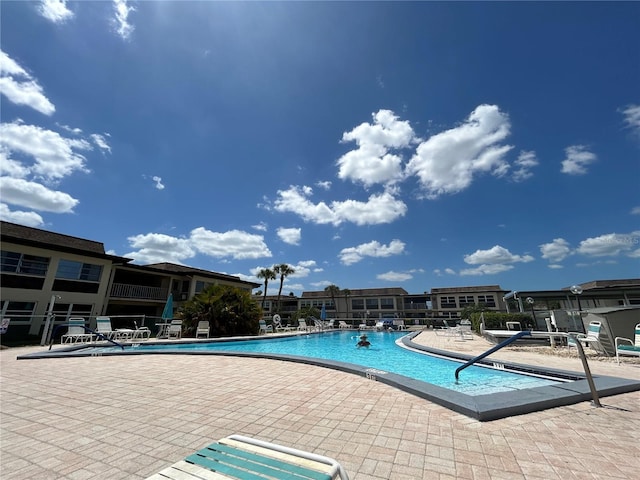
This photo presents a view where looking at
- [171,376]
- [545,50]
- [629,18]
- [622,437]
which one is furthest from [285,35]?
[622,437]

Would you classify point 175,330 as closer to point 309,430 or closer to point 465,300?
point 309,430

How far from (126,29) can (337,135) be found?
10.4m

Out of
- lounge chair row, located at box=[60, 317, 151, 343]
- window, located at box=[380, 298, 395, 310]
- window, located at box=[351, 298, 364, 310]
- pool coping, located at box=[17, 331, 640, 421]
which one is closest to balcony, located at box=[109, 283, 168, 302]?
lounge chair row, located at box=[60, 317, 151, 343]

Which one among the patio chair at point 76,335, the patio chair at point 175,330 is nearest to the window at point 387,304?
the patio chair at point 175,330

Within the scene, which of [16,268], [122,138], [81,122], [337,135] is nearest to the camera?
[81,122]

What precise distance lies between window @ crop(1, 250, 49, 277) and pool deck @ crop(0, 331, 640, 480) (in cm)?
1440

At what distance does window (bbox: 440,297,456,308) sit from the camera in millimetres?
53922

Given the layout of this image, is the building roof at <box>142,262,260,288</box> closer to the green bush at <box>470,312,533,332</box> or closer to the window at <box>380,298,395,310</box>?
the green bush at <box>470,312,533,332</box>

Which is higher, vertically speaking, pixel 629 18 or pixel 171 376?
pixel 629 18

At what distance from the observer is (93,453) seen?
2615 mm

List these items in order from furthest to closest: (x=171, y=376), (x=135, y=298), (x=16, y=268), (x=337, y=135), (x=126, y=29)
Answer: (x=135, y=298), (x=337, y=135), (x=16, y=268), (x=126, y=29), (x=171, y=376)

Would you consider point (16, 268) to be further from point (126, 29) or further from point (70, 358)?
point (126, 29)

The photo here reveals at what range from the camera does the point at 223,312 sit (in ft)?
54.4

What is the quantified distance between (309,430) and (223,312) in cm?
1504
